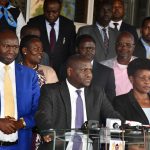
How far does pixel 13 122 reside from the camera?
512 cm

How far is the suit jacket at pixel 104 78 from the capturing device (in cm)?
681

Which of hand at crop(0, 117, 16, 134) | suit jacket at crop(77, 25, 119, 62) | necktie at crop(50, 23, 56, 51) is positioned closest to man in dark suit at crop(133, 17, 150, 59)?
suit jacket at crop(77, 25, 119, 62)

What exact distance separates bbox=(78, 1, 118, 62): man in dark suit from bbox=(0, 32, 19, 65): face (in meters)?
2.43

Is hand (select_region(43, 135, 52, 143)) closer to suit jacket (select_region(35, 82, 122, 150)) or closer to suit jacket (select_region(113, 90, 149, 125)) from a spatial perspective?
suit jacket (select_region(35, 82, 122, 150))

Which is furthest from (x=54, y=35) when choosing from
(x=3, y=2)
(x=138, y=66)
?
(x=138, y=66)

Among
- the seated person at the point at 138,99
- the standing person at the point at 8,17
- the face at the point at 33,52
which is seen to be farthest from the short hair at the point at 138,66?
the standing person at the point at 8,17

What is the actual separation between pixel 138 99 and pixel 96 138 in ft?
5.59

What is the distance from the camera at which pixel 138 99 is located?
571cm

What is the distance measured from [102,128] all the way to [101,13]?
430cm

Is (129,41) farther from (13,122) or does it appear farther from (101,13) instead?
(13,122)

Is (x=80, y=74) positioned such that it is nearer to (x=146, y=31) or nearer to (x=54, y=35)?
(x=54, y=35)

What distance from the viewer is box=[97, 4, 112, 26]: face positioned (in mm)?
8094

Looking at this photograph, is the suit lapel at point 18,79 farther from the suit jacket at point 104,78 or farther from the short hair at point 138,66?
the suit jacket at point 104,78

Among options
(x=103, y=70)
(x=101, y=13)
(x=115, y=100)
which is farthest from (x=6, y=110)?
(x=101, y=13)
